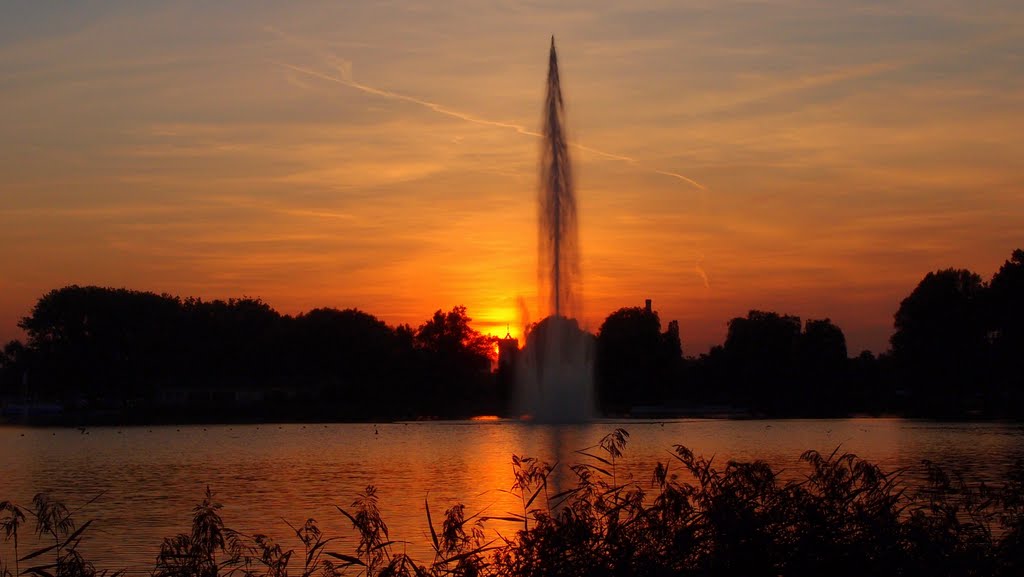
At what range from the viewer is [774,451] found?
47.4 m

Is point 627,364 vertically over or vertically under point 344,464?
over

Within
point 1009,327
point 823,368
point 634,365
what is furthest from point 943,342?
point 634,365

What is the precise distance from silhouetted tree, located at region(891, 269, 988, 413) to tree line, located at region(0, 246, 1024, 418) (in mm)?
134

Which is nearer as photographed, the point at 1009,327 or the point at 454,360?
the point at 1009,327

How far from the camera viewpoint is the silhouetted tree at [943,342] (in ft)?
359

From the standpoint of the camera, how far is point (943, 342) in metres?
110

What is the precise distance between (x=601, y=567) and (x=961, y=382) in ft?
349

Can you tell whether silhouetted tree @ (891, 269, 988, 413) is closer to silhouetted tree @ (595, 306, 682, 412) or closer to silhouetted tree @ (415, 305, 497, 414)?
silhouetted tree @ (595, 306, 682, 412)

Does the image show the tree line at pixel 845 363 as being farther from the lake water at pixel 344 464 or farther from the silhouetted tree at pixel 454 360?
the lake water at pixel 344 464

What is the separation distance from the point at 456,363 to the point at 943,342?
4823 cm

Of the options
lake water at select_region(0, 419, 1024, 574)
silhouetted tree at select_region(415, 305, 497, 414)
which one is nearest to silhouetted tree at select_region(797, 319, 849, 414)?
silhouetted tree at select_region(415, 305, 497, 414)

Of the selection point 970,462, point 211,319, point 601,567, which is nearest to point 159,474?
point 970,462

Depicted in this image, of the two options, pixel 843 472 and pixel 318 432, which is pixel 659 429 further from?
pixel 843 472

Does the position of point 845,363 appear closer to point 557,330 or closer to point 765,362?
point 765,362
